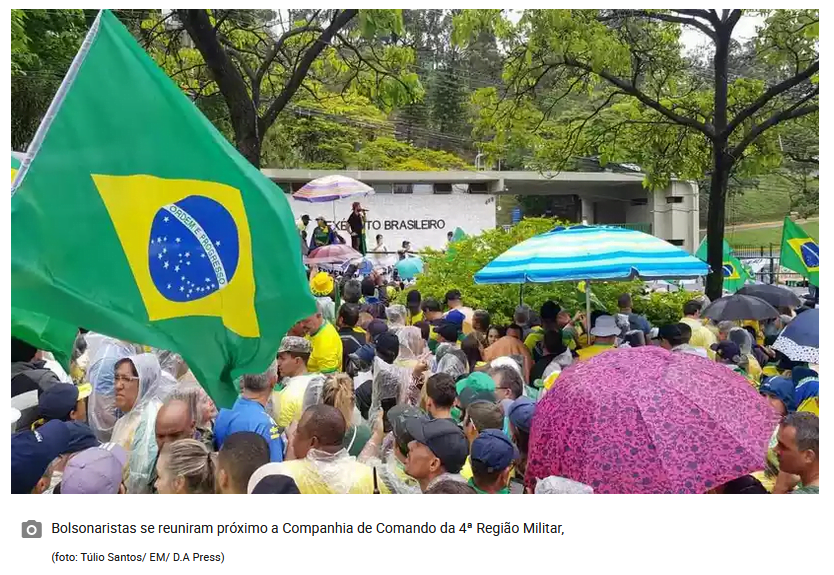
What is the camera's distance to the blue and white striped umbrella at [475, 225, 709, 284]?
657 centimetres

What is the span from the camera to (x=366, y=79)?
9719 mm

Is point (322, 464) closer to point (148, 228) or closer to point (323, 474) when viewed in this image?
point (323, 474)

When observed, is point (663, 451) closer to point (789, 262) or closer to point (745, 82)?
point (789, 262)

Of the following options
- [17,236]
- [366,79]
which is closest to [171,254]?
[17,236]

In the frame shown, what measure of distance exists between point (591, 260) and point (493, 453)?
137 inches

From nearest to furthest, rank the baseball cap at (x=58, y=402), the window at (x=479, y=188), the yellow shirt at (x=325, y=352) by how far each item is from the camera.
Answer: the baseball cap at (x=58, y=402) < the yellow shirt at (x=325, y=352) < the window at (x=479, y=188)

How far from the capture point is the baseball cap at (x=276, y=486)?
3324 mm

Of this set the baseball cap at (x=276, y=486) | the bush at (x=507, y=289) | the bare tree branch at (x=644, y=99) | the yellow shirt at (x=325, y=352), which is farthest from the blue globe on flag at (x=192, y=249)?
the bare tree branch at (x=644, y=99)

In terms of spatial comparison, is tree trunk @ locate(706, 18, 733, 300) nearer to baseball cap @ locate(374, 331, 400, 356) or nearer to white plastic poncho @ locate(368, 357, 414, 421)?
baseball cap @ locate(374, 331, 400, 356)

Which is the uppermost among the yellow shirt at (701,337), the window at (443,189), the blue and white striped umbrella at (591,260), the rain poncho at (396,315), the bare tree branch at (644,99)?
the bare tree branch at (644,99)

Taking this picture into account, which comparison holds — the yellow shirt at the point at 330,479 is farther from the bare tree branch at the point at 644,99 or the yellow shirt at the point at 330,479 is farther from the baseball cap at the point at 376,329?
the bare tree branch at the point at 644,99

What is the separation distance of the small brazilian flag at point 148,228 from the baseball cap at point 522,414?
4.28 feet

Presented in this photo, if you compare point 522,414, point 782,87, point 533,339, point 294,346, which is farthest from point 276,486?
point 782,87
